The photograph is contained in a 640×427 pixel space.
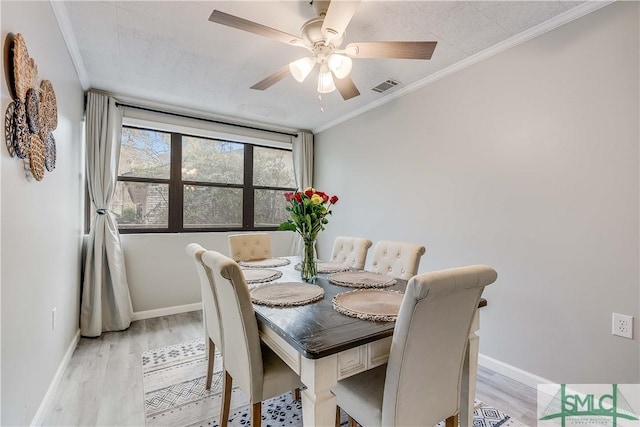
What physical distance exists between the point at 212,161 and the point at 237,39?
6.34ft

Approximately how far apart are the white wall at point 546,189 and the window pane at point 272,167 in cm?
201

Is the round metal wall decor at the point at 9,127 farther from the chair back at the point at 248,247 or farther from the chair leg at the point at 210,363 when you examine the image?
the chair back at the point at 248,247

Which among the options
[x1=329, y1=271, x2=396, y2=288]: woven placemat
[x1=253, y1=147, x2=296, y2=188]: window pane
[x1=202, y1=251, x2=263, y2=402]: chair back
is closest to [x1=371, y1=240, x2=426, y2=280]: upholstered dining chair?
[x1=329, y1=271, x2=396, y2=288]: woven placemat

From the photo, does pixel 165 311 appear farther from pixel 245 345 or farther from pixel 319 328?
pixel 319 328

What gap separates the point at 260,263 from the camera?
250 centimetres

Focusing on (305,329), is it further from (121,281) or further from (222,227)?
(222,227)

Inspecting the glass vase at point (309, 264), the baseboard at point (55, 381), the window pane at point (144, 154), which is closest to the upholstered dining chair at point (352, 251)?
Result: the glass vase at point (309, 264)

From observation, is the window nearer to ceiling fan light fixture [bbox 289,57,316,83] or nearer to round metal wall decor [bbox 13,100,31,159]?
round metal wall decor [bbox 13,100,31,159]

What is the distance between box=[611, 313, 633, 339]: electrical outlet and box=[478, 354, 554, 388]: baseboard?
539 mm

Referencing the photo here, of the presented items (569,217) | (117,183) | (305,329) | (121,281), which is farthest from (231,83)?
(569,217)

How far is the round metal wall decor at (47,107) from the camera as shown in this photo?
5.28 feet

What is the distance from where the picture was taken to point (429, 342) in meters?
1.08

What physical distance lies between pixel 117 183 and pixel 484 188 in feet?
11.7

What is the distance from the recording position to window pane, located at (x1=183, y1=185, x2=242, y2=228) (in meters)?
3.66
